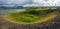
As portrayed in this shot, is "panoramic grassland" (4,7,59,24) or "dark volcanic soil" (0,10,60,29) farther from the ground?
"panoramic grassland" (4,7,59,24)

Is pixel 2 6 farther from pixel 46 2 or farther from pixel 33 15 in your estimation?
pixel 46 2

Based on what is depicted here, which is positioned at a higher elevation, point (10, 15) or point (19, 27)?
point (10, 15)

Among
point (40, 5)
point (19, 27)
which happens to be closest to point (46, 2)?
point (40, 5)

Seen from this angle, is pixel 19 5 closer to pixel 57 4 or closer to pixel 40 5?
pixel 40 5

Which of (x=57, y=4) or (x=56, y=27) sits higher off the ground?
(x=57, y=4)

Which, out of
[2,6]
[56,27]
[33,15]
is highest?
[2,6]

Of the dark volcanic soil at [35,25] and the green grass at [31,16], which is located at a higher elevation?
the green grass at [31,16]

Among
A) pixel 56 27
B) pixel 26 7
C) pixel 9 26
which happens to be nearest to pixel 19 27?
pixel 9 26

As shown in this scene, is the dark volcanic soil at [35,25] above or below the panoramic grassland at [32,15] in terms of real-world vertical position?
below

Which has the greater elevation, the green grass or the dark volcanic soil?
the green grass
